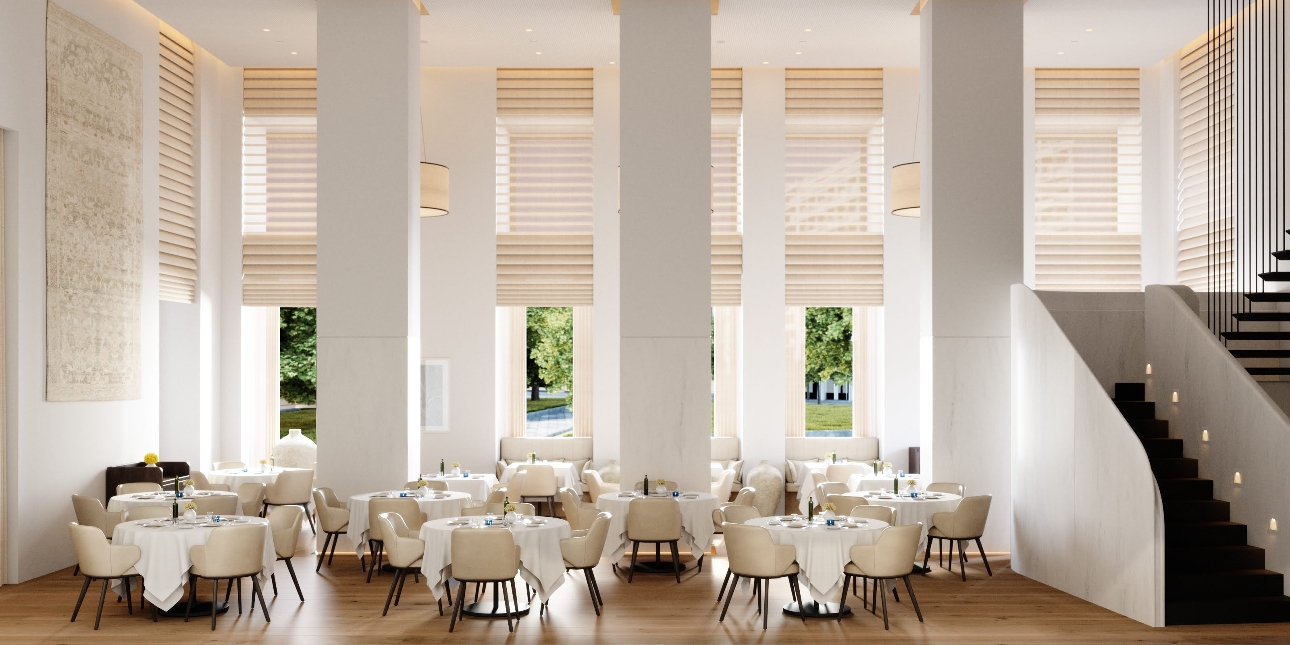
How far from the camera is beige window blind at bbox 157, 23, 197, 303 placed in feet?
38.2

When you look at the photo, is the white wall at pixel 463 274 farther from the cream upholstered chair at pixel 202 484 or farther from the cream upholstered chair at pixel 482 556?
the cream upholstered chair at pixel 482 556

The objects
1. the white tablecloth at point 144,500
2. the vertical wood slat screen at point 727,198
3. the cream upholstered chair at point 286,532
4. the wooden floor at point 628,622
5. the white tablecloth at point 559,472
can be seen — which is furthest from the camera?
the vertical wood slat screen at point 727,198

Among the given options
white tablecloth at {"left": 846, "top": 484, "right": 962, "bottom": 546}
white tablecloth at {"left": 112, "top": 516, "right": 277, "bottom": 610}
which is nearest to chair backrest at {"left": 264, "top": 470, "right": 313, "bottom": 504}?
white tablecloth at {"left": 112, "top": 516, "right": 277, "bottom": 610}

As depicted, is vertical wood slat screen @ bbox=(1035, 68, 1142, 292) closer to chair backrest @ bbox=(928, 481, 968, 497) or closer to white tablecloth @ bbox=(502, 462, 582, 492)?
chair backrest @ bbox=(928, 481, 968, 497)

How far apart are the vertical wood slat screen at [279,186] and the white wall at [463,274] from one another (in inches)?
59.6

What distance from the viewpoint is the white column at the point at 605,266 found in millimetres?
13172

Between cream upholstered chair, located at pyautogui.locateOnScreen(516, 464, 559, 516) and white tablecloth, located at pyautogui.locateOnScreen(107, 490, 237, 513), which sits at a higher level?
white tablecloth, located at pyautogui.locateOnScreen(107, 490, 237, 513)

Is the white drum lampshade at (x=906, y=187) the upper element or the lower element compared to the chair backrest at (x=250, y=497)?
upper

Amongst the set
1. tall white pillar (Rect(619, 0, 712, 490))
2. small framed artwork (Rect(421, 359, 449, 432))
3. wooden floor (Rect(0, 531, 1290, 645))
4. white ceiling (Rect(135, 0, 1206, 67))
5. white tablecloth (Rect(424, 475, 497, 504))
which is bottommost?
wooden floor (Rect(0, 531, 1290, 645))

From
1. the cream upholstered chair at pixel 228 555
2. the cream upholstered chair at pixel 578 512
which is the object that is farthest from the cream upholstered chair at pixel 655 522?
the cream upholstered chair at pixel 228 555

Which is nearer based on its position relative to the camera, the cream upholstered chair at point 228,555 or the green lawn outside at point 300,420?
the cream upholstered chair at point 228,555

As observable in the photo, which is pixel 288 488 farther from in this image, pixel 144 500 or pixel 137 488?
pixel 144 500

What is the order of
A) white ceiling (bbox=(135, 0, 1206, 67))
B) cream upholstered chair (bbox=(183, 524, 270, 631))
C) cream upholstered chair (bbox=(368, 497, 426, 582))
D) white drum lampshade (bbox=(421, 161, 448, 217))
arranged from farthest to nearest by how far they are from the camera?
white drum lampshade (bbox=(421, 161, 448, 217)) → white ceiling (bbox=(135, 0, 1206, 67)) → cream upholstered chair (bbox=(368, 497, 426, 582)) → cream upholstered chair (bbox=(183, 524, 270, 631))

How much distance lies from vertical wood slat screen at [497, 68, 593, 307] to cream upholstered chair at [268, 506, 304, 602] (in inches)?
212
